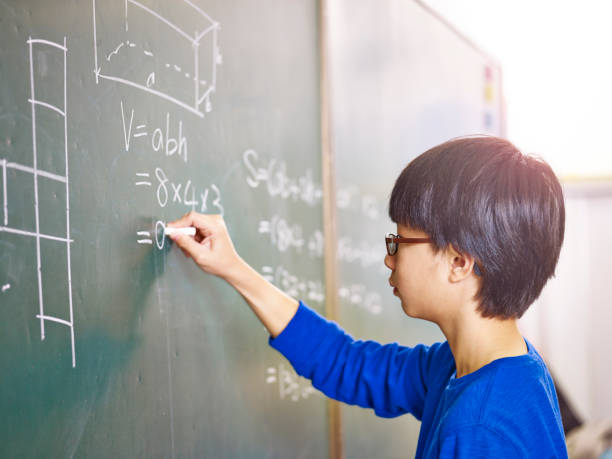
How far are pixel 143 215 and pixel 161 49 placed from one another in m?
0.27

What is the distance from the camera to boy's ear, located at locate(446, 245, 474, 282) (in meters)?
0.94

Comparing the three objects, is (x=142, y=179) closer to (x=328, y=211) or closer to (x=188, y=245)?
(x=188, y=245)

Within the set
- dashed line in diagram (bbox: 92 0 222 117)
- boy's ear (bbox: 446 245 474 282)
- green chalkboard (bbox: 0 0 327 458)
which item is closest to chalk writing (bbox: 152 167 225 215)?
green chalkboard (bbox: 0 0 327 458)

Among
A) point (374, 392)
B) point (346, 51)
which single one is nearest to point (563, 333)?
point (346, 51)

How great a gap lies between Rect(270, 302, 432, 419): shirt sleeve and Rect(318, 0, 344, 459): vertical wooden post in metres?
0.43

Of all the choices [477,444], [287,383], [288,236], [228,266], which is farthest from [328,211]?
[477,444]

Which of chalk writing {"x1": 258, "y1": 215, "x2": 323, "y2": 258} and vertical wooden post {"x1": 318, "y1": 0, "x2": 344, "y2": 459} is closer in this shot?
chalk writing {"x1": 258, "y1": 215, "x2": 323, "y2": 258}

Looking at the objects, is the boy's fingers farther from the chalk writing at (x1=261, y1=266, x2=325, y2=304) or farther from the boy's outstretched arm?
the chalk writing at (x1=261, y1=266, x2=325, y2=304)

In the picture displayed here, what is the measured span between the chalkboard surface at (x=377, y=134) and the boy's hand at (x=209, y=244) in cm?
64

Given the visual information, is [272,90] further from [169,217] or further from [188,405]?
[188,405]

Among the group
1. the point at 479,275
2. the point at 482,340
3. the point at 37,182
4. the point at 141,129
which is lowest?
the point at 482,340

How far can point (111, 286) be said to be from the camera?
91 cm

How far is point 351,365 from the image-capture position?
1222 mm

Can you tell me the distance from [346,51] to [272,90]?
1.47ft
